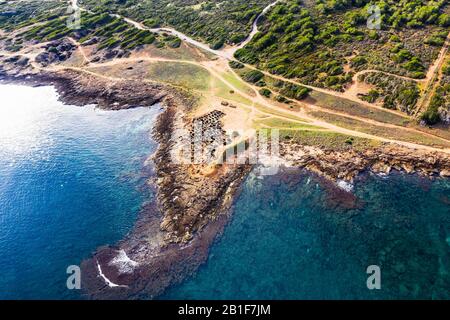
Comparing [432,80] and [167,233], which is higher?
[432,80]

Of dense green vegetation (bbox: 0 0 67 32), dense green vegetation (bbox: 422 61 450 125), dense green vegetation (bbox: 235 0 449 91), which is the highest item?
dense green vegetation (bbox: 0 0 67 32)

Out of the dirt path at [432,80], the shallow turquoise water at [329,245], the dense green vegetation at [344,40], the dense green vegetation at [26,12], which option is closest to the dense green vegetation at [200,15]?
the dense green vegetation at [344,40]

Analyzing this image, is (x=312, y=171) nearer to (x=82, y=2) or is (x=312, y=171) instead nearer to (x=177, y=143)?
(x=177, y=143)

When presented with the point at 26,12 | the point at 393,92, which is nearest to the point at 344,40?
the point at 393,92

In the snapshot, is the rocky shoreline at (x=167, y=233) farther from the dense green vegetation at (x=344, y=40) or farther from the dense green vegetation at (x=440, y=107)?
the dense green vegetation at (x=440, y=107)

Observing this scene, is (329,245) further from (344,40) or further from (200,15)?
(200,15)

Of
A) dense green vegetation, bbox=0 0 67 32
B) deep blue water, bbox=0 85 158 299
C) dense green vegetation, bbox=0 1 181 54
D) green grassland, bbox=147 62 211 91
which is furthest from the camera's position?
dense green vegetation, bbox=0 0 67 32

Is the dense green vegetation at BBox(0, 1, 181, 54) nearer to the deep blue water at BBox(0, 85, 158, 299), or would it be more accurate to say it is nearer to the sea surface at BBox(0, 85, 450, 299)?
the deep blue water at BBox(0, 85, 158, 299)

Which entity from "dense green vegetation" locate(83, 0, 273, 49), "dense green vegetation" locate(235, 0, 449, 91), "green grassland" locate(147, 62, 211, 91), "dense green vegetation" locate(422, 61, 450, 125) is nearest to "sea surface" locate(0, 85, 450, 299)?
"dense green vegetation" locate(422, 61, 450, 125)
